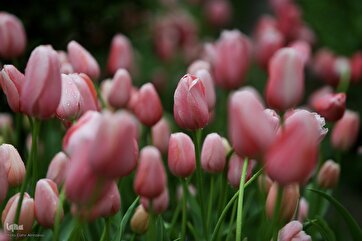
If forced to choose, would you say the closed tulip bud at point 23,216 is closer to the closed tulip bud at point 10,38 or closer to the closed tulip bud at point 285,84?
the closed tulip bud at point 285,84

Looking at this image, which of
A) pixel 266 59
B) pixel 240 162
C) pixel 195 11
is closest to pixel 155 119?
pixel 240 162

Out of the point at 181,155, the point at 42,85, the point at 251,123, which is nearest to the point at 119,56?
the point at 181,155

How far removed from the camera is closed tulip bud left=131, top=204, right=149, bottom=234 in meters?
1.16

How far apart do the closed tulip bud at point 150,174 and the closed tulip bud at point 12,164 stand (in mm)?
275

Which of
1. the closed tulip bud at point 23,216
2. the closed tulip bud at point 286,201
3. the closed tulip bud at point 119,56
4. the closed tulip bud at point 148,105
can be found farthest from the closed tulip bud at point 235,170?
the closed tulip bud at point 119,56

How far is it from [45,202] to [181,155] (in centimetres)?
Answer: 25

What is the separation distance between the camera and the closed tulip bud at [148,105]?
1297 mm

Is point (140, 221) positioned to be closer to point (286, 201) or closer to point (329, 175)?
point (286, 201)

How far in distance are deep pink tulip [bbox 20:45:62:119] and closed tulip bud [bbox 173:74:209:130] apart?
23 centimetres

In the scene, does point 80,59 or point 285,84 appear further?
point 80,59

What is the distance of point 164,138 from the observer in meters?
1.57

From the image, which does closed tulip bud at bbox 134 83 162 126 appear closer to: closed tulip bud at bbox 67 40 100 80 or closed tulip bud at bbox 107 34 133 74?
closed tulip bud at bbox 67 40 100 80

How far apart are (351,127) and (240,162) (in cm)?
49

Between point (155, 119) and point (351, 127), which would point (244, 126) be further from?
point (351, 127)
